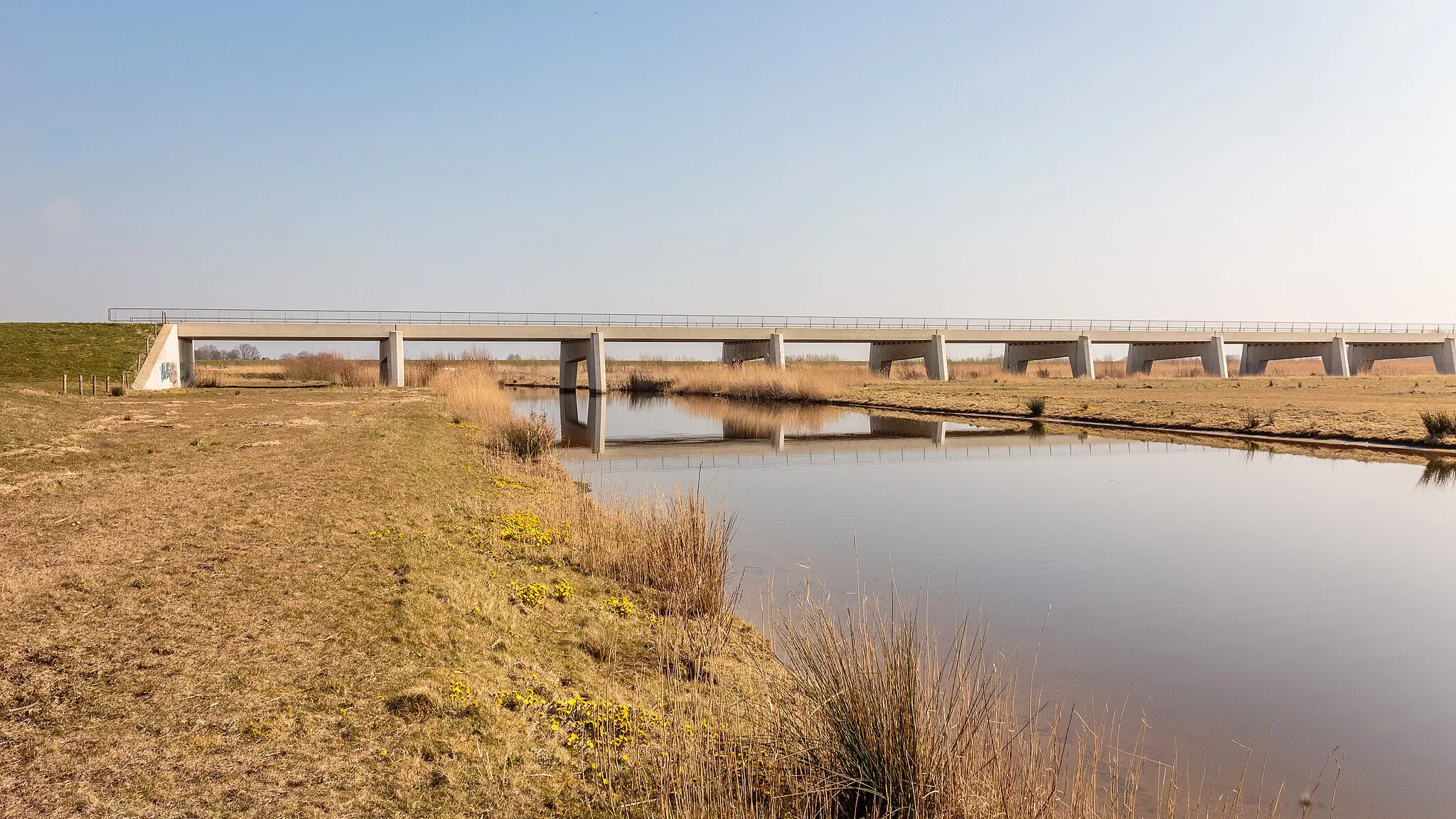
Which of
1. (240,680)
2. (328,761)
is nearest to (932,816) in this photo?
(328,761)

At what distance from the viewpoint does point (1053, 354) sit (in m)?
69.6

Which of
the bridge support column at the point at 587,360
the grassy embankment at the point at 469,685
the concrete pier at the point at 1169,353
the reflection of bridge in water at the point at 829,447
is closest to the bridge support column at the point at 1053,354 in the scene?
the concrete pier at the point at 1169,353

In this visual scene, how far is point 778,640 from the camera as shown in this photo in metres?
7.57

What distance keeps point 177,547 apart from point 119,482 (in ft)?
17.1

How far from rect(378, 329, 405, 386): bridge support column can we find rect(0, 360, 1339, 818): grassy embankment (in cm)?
4205

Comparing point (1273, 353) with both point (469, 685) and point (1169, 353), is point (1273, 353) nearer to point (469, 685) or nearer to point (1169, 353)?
point (1169, 353)

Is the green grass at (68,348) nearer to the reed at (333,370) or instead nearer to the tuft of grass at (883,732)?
the reed at (333,370)

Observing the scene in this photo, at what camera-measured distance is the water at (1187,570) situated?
621 cm

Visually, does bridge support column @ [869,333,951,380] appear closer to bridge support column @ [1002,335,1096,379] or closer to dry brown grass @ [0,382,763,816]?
bridge support column @ [1002,335,1096,379]

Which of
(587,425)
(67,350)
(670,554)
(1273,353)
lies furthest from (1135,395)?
(67,350)

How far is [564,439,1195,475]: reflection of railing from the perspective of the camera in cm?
2138

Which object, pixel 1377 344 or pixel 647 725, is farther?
pixel 1377 344

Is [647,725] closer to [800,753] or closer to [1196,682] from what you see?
[800,753]

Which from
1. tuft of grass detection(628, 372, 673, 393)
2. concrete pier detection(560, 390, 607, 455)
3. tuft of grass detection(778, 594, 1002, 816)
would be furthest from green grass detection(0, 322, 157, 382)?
tuft of grass detection(778, 594, 1002, 816)
